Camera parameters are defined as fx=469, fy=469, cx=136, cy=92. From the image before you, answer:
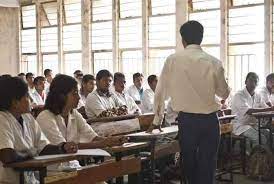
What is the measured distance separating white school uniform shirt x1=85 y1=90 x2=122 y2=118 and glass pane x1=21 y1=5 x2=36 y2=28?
20.6 feet

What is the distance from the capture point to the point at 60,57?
34.8 feet

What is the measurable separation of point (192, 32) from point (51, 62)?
26.1 ft

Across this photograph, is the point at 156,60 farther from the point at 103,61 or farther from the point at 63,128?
the point at 63,128

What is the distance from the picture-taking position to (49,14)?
1084 centimetres

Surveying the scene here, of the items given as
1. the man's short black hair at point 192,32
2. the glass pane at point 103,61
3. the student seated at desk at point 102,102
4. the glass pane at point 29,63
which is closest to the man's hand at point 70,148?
the man's short black hair at point 192,32

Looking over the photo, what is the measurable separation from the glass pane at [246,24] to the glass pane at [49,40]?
4.55m

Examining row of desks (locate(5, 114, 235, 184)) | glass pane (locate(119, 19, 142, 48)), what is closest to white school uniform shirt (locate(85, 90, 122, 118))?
row of desks (locate(5, 114, 235, 184))

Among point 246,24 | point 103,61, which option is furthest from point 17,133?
point 103,61

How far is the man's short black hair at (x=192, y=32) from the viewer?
3.39 meters

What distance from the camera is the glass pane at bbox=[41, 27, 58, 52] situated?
35.4 feet

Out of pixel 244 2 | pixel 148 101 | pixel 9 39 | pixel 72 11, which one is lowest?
pixel 148 101

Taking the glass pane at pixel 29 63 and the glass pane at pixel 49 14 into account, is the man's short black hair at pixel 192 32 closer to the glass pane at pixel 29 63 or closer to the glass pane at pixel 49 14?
the glass pane at pixel 49 14

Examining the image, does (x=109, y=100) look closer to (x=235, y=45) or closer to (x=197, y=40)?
(x=197, y=40)

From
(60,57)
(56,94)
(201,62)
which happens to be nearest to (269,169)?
(201,62)
